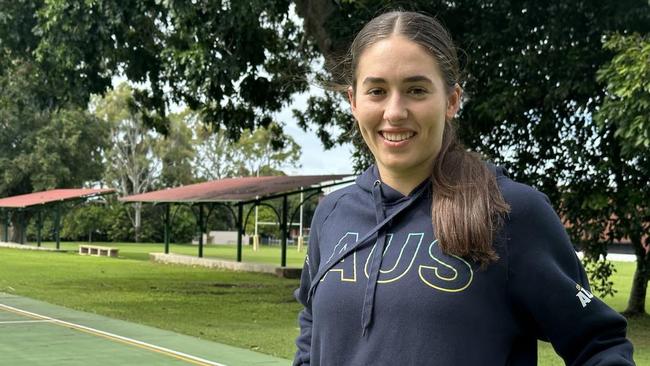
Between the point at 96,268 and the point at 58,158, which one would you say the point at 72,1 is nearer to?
the point at 96,268

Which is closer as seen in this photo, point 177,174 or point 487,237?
point 487,237

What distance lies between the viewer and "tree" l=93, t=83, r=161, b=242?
197ft

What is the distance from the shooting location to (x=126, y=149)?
62.2 metres

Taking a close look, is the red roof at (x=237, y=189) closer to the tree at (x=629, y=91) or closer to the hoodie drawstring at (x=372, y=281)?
the tree at (x=629, y=91)

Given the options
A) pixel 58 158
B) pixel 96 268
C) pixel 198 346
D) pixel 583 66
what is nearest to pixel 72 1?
pixel 198 346

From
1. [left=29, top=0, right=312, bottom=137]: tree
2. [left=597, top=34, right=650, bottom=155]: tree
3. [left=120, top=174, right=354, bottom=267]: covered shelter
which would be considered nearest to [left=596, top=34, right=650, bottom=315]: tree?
[left=597, top=34, right=650, bottom=155]: tree

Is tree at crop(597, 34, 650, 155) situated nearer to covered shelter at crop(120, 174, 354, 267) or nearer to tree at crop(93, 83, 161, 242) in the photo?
covered shelter at crop(120, 174, 354, 267)

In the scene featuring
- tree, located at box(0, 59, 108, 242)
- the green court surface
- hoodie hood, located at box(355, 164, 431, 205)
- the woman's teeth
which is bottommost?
the green court surface

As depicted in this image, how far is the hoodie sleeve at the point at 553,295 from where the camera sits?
1.77 meters

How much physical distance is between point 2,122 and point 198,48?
40349 millimetres

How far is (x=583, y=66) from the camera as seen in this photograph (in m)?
13.3

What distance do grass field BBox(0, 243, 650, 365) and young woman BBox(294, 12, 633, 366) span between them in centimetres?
806

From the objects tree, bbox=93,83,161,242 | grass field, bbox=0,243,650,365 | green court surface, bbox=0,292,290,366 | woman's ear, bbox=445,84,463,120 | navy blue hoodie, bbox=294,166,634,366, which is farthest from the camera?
tree, bbox=93,83,161,242

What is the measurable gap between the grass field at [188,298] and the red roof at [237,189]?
2362mm
